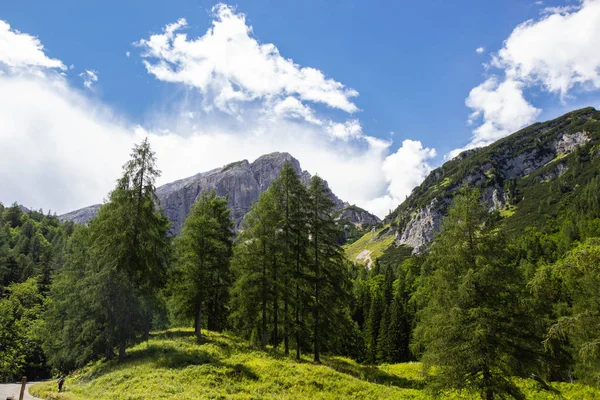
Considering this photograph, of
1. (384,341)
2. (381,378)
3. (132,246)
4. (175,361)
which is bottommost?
(384,341)

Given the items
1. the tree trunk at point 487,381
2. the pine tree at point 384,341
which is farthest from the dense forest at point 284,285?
the pine tree at point 384,341

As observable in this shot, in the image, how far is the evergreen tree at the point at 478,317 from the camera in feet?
51.4

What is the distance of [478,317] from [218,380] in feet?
45.5

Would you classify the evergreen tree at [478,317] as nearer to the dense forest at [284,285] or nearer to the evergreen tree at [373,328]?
the dense forest at [284,285]

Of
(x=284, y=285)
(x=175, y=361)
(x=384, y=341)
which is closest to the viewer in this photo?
(x=175, y=361)

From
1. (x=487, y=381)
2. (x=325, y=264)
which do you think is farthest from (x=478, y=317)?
(x=325, y=264)

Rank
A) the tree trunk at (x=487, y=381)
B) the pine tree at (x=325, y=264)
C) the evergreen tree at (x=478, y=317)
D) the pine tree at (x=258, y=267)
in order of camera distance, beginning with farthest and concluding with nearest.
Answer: the pine tree at (x=325, y=264) → the pine tree at (x=258, y=267) → the evergreen tree at (x=478, y=317) → the tree trunk at (x=487, y=381)

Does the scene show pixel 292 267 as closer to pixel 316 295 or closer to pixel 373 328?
pixel 316 295

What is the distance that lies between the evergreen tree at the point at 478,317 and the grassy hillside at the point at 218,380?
175 inches

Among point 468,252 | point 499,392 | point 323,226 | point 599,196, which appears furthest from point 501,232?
point 599,196

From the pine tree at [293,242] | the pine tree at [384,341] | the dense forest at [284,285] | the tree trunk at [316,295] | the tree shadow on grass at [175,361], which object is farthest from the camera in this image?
the pine tree at [384,341]

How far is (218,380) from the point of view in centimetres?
1952

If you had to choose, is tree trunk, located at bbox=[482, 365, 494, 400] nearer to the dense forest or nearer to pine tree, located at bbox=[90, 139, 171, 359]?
the dense forest

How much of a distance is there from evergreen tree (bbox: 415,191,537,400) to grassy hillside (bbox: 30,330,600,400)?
445 cm
